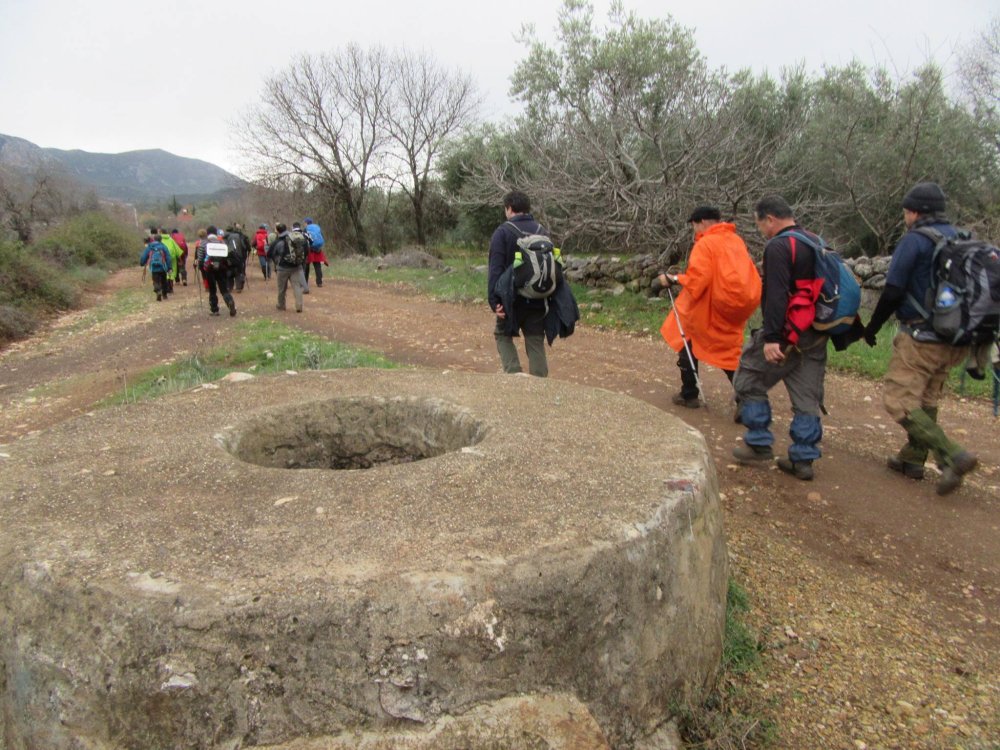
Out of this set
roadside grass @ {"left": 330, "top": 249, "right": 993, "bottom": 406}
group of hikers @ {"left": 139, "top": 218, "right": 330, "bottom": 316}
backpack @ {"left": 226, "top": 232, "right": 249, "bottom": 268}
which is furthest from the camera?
backpack @ {"left": 226, "top": 232, "right": 249, "bottom": 268}

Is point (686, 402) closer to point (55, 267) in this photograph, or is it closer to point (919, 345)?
point (919, 345)

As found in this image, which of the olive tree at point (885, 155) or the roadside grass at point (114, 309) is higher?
the olive tree at point (885, 155)

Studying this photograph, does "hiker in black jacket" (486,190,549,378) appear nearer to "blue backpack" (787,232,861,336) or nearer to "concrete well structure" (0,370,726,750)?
"blue backpack" (787,232,861,336)

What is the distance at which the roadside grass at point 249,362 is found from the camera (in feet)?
21.9

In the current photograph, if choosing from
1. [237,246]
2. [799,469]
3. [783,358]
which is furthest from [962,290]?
[237,246]

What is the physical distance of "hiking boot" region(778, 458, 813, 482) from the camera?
438 centimetres

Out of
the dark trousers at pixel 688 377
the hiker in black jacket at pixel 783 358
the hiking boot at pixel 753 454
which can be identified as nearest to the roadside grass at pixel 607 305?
the hiker in black jacket at pixel 783 358

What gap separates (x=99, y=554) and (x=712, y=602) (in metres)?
2.10

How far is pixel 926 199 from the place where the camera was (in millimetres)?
3959

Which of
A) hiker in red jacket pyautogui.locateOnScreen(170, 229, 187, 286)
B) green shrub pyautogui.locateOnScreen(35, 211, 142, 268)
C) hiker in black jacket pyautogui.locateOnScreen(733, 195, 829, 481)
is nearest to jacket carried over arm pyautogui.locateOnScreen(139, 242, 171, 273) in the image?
hiker in red jacket pyautogui.locateOnScreen(170, 229, 187, 286)

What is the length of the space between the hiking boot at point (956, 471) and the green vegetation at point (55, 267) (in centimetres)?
1272

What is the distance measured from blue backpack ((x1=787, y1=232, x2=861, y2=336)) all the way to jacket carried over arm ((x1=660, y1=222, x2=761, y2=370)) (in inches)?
32.9

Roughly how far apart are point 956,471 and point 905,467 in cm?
41

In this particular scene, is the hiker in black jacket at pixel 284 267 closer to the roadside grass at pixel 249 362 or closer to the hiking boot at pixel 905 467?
the roadside grass at pixel 249 362
